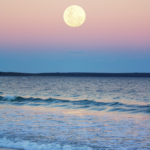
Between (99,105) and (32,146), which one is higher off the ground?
(32,146)

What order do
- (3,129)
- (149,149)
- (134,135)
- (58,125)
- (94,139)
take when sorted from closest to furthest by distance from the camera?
1. (149,149)
2. (94,139)
3. (134,135)
4. (3,129)
5. (58,125)

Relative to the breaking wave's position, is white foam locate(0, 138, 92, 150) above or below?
above

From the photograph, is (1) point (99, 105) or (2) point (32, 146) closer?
(2) point (32, 146)

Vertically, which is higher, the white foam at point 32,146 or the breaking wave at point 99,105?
the white foam at point 32,146

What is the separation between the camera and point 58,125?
47.4ft

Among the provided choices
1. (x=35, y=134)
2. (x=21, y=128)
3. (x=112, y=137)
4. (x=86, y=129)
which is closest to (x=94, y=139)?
(x=112, y=137)

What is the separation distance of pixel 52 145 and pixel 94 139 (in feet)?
6.96

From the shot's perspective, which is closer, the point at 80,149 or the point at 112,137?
the point at 80,149

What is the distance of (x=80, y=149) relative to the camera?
10008 millimetres

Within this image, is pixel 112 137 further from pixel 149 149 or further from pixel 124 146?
pixel 149 149

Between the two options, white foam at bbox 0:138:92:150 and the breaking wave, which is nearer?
white foam at bbox 0:138:92:150

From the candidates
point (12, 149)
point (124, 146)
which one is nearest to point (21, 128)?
point (12, 149)

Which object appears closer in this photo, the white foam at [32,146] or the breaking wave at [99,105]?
the white foam at [32,146]

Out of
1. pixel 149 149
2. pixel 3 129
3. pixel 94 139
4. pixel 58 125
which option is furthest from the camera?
pixel 58 125
